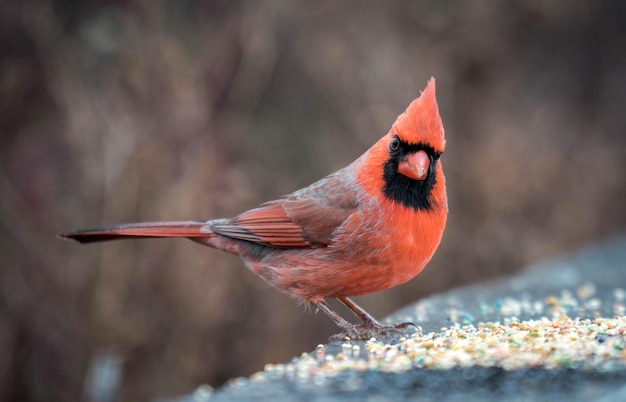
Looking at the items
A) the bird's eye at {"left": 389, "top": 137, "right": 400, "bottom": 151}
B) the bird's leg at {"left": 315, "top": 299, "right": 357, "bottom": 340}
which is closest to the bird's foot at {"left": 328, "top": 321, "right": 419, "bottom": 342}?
the bird's leg at {"left": 315, "top": 299, "right": 357, "bottom": 340}

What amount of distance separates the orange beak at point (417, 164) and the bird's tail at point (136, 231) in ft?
4.02

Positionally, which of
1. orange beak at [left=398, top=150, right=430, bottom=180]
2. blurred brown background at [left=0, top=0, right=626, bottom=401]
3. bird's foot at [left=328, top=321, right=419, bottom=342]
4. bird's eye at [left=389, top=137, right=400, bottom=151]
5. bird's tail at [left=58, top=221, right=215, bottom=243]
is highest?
blurred brown background at [left=0, top=0, right=626, bottom=401]

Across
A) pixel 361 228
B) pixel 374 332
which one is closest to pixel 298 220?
pixel 361 228

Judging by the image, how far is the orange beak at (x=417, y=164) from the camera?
356cm

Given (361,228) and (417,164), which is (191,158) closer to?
(361,228)

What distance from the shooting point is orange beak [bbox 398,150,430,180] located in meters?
3.56

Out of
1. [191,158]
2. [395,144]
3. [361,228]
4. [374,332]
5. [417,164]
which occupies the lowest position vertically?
[374,332]

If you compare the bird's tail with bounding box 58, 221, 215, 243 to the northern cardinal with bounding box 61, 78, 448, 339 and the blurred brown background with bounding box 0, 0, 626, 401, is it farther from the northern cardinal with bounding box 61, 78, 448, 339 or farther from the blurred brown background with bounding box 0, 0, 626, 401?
the blurred brown background with bounding box 0, 0, 626, 401

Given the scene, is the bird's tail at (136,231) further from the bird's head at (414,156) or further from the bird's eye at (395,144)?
the bird's eye at (395,144)

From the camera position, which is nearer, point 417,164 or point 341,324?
point 417,164

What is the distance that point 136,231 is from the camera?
412 cm

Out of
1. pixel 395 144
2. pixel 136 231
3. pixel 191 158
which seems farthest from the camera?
pixel 191 158

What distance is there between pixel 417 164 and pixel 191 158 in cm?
346

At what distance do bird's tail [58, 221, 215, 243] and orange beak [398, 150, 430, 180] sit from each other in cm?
122
